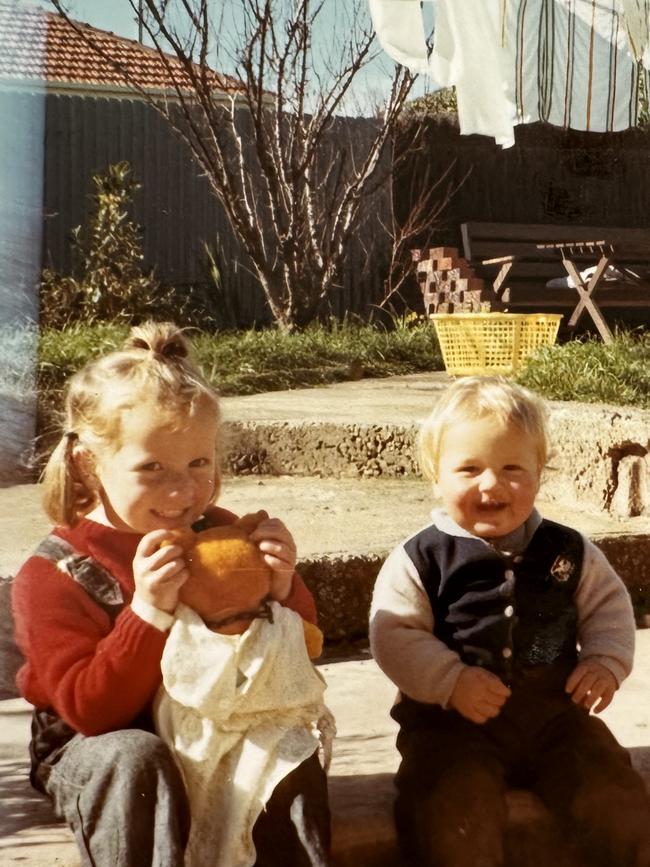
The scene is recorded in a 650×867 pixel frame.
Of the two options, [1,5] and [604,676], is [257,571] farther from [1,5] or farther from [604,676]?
[1,5]

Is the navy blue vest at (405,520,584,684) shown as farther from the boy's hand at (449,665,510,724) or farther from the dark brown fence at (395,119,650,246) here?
the dark brown fence at (395,119,650,246)

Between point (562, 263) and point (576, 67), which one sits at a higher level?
point (576, 67)

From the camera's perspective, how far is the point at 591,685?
1.54 metres

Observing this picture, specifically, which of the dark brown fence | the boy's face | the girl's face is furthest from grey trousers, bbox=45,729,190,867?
the dark brown fence

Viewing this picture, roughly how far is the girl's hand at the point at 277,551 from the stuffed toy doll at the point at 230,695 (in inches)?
0.6

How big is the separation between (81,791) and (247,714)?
0.21 metres

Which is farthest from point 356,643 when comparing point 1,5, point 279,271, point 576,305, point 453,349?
point 279,271

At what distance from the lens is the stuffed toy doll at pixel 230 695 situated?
128 centimetres

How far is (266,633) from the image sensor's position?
1.32m

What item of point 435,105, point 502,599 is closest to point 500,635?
point 502,599

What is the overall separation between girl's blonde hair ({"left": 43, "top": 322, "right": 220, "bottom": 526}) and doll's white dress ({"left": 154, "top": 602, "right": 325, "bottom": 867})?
246 mm

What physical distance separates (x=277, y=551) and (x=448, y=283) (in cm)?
492

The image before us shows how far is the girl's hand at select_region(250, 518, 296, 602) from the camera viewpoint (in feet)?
4.39

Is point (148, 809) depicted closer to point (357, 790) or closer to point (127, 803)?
point (127, 803)
